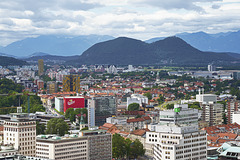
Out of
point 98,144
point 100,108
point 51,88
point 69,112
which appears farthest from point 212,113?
point 51,88

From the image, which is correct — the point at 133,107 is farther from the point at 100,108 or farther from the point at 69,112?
the point at 100,108

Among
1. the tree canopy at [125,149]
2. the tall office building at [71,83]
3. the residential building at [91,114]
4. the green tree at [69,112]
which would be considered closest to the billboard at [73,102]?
the green tree at [69,112]

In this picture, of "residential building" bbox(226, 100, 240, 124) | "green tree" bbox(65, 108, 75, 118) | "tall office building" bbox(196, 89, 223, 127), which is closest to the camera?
"tall office building" bbox(196, 89, 223, 127)

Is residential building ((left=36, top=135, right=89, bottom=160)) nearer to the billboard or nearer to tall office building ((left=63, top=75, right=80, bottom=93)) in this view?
the billboard

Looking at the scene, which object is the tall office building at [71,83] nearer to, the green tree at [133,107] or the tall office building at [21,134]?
the green tree at [133,107]

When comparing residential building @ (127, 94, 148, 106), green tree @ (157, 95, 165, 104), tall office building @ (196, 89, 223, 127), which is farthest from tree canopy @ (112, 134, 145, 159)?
green tree @ (157, 95, 165, 104)

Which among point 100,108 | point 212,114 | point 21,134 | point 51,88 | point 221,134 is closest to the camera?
point 21,134
